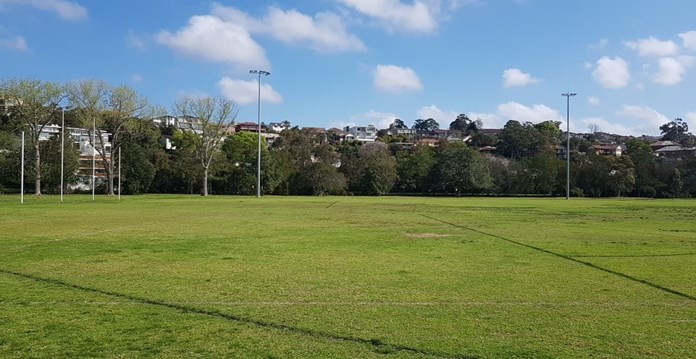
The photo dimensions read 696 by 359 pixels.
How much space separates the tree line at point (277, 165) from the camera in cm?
6931

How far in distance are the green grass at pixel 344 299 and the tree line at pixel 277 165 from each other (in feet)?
194

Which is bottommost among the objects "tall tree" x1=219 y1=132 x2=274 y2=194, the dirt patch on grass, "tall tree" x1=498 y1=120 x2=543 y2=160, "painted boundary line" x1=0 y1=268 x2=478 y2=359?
the dirt patch on grass

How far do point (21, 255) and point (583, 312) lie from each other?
457 inches

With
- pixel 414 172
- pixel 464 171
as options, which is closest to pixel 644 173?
pixel 464 171

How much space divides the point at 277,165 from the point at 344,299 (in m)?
75.8

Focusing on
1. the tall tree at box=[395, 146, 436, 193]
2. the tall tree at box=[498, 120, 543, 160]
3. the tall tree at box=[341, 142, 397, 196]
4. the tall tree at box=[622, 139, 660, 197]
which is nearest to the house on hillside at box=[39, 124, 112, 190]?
the tall tree at box=[341, 142, 397, 196]

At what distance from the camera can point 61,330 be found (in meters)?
6.38

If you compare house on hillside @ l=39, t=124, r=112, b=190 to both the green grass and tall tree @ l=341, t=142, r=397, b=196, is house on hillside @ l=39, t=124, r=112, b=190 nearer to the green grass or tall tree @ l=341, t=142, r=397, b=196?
tall tree @ l=341, t=142, r=397, b=196

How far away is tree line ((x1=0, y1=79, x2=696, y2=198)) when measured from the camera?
6931cm

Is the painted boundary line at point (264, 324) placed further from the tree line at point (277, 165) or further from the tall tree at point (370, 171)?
the tall tree at point (370, 171)

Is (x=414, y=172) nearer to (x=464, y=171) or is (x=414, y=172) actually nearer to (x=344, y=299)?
(x=464, y=171)

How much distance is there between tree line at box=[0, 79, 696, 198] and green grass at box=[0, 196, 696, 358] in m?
59.0

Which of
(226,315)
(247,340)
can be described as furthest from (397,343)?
(226,315)

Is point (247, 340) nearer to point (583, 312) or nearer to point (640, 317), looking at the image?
point (583, 312)
